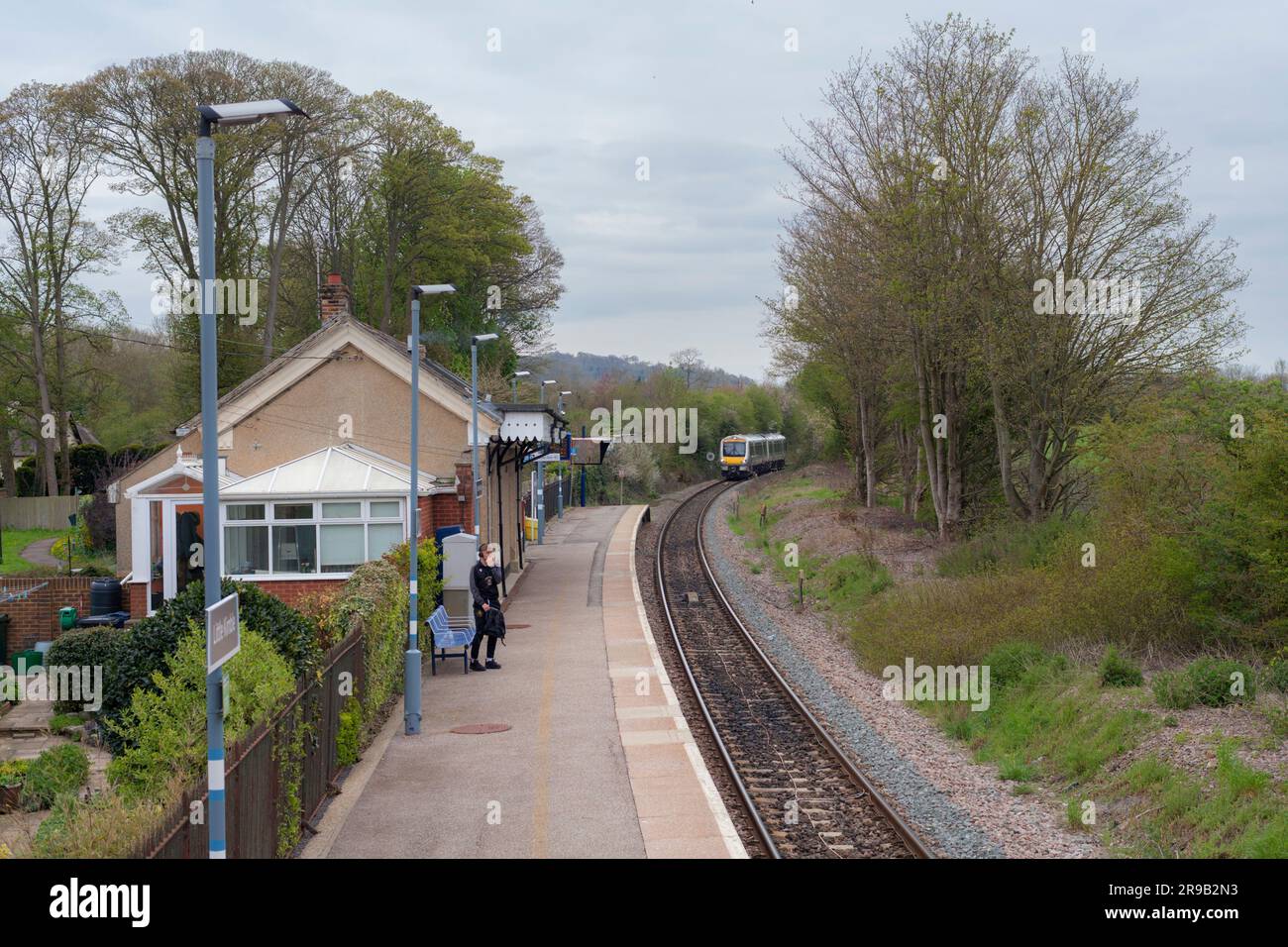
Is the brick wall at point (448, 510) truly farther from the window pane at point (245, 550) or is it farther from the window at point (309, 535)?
the window pane at point (245, 550)

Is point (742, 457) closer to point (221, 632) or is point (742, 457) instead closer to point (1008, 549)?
point (1008, 549)

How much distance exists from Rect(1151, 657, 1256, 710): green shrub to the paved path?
31.4 metres

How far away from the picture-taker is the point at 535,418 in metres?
25.6

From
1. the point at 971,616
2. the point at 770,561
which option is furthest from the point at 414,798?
the point at 770,561

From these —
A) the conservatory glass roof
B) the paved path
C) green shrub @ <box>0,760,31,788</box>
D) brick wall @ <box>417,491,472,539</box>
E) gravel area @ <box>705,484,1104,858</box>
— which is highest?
the conservatory glass roof

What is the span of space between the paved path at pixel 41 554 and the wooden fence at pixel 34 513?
1708mm

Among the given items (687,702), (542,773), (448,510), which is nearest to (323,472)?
(448,510)

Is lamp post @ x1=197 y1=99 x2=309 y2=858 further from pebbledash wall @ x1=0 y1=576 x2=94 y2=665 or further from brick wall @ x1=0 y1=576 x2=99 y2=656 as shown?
brick wall @ x1=0 y1=576 x2=99 y2=656

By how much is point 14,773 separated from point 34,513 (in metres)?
34.8

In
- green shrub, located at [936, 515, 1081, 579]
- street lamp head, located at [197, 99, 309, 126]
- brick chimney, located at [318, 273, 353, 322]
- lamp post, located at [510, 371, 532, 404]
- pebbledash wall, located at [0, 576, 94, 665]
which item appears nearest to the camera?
street lamp head, located at [197, 99, 309, 126]

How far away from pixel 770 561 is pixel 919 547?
5239 mm

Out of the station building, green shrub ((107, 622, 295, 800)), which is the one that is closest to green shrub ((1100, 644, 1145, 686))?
the station building

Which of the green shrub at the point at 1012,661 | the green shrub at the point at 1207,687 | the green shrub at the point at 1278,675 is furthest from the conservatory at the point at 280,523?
the green shrub at the point at 1278,675

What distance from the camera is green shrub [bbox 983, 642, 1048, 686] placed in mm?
15586
